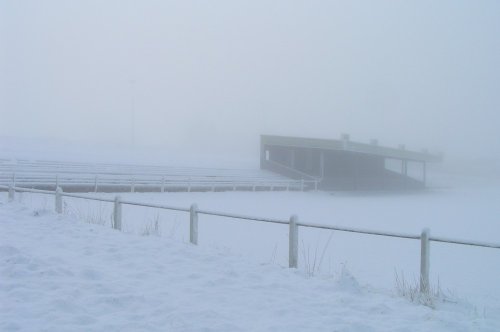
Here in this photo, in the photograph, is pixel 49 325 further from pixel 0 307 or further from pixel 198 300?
pixel 198 300

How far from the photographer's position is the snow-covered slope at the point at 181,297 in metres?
5.61

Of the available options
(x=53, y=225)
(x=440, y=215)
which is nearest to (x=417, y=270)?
(x=53, y=225)

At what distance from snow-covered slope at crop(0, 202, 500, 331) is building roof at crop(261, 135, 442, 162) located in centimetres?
2876

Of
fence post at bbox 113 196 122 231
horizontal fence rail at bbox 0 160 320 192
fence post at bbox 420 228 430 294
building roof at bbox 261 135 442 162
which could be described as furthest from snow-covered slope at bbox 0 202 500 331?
building roof at bbox 261 135 442 162

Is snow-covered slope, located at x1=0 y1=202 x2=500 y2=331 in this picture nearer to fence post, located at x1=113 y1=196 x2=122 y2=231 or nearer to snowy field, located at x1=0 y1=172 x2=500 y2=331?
snowy field, located at x1=0 y1=172 x2=500 y2=331

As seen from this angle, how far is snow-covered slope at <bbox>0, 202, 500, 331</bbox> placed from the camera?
18.4 ft

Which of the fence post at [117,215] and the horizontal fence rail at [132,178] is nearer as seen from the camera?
the fence post at [117,215]

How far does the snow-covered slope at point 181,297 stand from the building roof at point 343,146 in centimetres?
2876

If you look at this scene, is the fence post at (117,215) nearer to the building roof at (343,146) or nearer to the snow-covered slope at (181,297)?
the snow-covered slope at (181,297)

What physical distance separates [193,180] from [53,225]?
21.9 meters

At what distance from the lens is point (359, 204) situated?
29.8 metres

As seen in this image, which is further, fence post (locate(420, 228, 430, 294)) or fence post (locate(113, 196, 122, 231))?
fence post (locate(113, 196, 122, 231))

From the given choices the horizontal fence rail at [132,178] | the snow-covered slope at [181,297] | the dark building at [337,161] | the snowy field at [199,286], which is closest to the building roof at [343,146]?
the dark building at [337,161]

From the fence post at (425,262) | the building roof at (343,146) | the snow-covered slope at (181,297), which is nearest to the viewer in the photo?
the snow-covered slope at (181,297)
